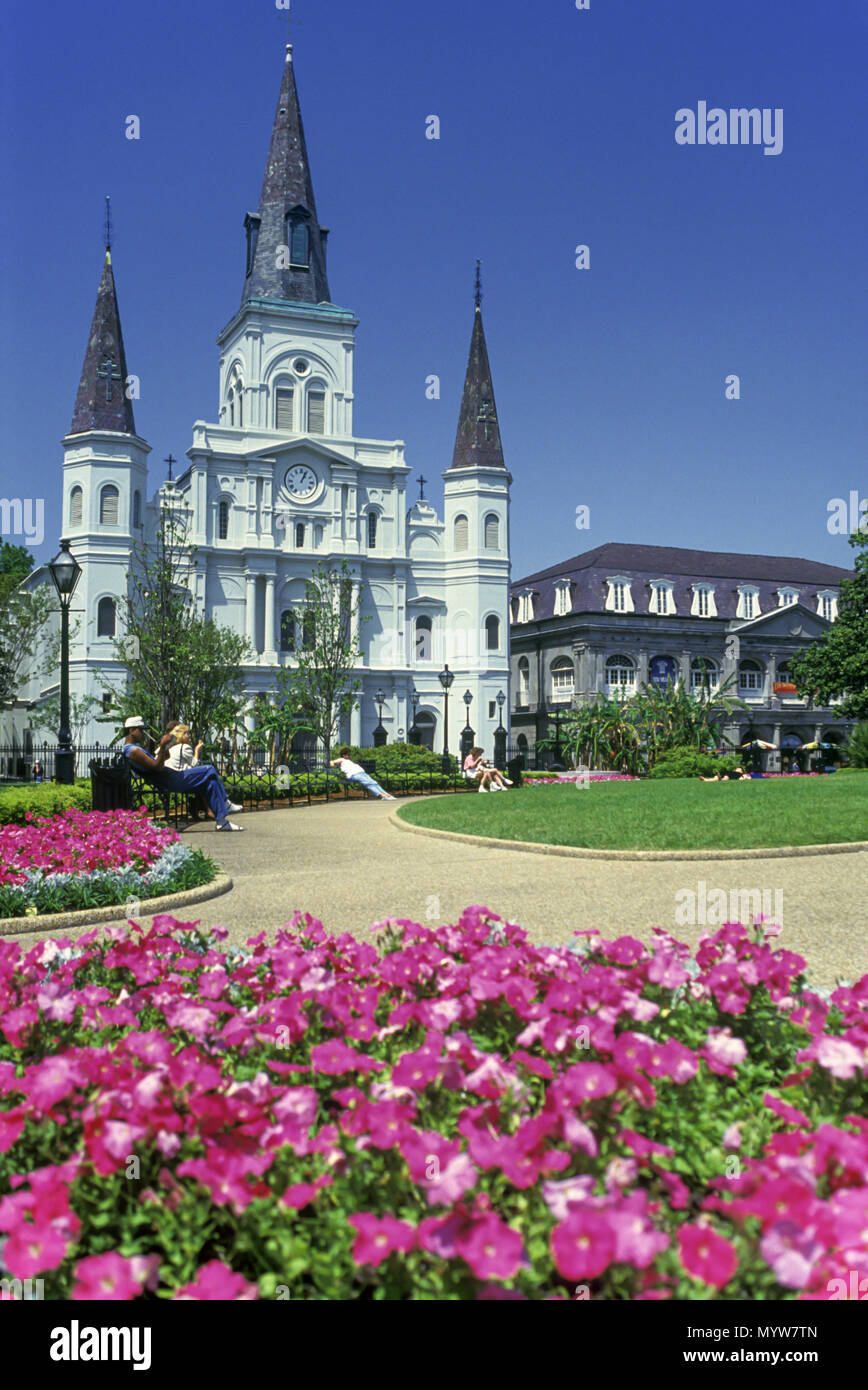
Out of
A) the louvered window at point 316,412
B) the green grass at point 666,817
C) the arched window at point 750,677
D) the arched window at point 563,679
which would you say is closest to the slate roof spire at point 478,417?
the louvered window at point 316,412

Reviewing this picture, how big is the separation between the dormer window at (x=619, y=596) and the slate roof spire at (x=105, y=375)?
30.0 meters

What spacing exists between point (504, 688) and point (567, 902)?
48749 mm

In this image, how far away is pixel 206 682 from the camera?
92.9ft

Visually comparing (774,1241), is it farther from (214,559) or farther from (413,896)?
(214,559)

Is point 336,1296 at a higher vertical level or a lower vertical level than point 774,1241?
lower

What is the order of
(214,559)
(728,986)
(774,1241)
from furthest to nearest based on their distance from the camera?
(214,559) → (728,986) → (774,1241)

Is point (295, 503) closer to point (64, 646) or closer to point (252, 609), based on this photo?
point (252, 609)

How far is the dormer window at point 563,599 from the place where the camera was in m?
62.4

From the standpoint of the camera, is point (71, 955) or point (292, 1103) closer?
point (292, 1103)

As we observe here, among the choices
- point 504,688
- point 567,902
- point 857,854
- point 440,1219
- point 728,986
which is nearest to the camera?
point 440,1219

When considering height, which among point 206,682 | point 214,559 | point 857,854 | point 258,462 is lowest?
point 857,854

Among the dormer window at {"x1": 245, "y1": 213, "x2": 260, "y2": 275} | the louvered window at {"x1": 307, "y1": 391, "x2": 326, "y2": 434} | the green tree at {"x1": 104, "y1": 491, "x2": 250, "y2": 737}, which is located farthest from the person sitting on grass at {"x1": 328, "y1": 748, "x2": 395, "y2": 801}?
the dormer window at {"x1": 245, "y1": 213, "x2": 260, "y2": 275}

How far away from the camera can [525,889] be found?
8.27m

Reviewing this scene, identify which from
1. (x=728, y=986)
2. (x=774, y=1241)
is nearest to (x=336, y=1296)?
(x=774, y=1241)
